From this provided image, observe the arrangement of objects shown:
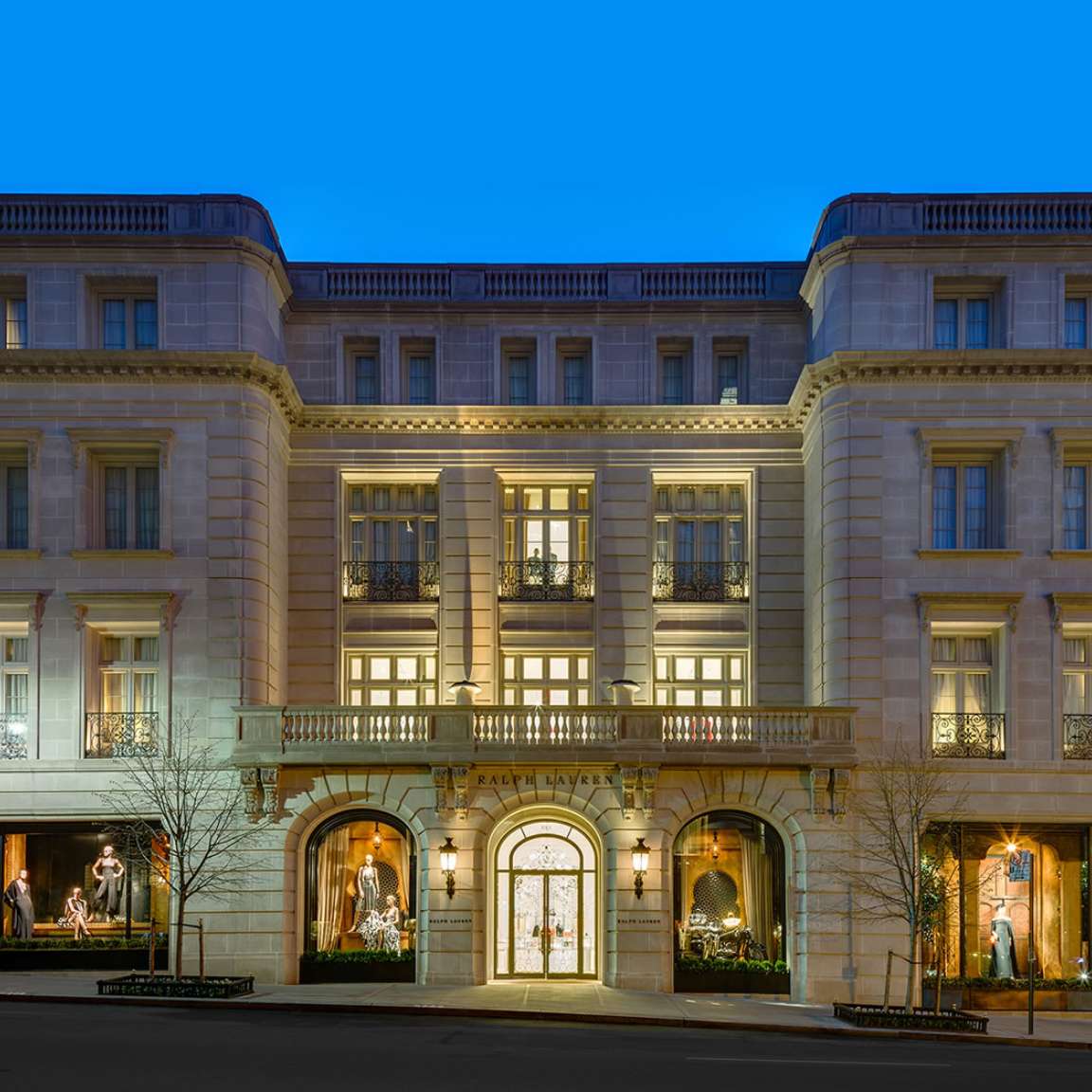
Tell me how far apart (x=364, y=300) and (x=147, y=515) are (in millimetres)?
8104

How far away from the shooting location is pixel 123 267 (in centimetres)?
3206

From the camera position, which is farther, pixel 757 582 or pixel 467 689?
pixel 757 582

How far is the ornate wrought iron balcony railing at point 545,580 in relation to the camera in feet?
114

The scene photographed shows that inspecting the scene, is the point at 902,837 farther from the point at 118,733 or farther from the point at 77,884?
the point at 77,884

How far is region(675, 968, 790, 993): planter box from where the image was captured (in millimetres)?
30844

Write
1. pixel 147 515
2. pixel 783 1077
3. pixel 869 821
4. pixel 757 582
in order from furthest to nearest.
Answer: pixel 757 582, pixel 147 515, pixel 869 821, pixel 783 1077

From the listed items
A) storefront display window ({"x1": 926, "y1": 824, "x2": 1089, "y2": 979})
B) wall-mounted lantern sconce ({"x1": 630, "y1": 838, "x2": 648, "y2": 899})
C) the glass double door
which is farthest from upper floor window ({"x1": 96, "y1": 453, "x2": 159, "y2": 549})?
storefront display window ({"x1": 926, "y1": 824, "x2": 1089, "y2": 979})

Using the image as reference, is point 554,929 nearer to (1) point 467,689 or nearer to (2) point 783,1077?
(1) point 467,689

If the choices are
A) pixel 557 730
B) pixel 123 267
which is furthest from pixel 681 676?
pixel 123 267

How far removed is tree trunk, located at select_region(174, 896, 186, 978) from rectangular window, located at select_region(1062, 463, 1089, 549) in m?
21.6

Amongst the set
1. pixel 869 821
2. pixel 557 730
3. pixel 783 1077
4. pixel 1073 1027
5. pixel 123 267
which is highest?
pixel 123 267

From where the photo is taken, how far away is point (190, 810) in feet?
97.7

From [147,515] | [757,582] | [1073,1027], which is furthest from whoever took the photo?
[757,582]

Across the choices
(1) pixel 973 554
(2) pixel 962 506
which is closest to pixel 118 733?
(1) pixel 973 554
